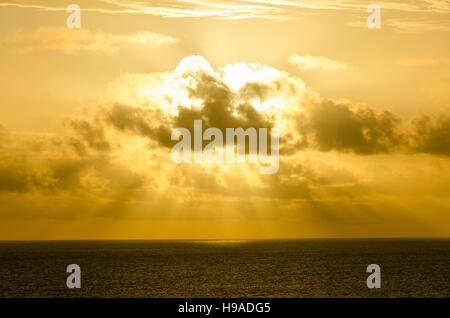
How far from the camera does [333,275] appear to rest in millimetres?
101438

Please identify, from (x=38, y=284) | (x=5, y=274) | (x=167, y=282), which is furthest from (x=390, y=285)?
(x=5, y=274)

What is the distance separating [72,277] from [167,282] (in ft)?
74.8

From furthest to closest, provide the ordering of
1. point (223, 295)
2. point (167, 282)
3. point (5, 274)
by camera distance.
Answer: point (5, 274) → point (167, 282) → point (223, 295)
